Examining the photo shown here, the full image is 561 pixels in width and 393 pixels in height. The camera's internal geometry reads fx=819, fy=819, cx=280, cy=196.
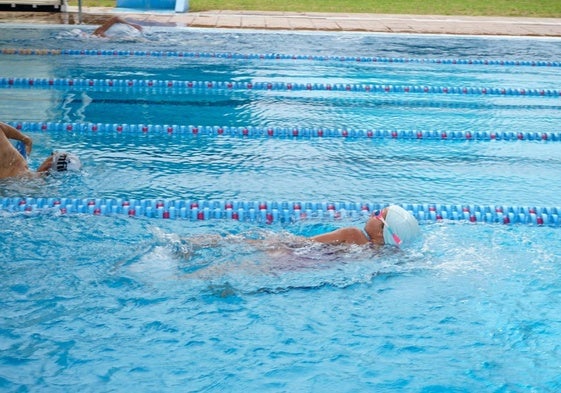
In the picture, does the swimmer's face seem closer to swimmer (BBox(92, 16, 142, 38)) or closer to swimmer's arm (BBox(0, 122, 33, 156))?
swimmer's arm (BBox(0, 122, 33, 156))

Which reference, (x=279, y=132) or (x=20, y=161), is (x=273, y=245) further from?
(x=279, y=132)

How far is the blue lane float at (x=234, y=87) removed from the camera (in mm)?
8977

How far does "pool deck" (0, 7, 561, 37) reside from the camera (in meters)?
13.8

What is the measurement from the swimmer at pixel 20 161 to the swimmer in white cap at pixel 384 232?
2122 millimetres

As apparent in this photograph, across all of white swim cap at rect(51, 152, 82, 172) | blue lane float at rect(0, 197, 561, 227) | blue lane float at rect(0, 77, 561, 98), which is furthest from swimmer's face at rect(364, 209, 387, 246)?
blue lane float at rect(0, 77, 561, 98)

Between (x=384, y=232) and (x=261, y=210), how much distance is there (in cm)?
106

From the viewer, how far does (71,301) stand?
13.2 feet

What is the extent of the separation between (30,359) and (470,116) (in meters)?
5.93

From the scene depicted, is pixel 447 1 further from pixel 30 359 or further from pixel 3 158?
pixel 30 359

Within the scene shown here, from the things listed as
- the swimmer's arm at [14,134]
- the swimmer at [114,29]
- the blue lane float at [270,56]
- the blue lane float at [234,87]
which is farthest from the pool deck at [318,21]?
the swimmer's arm at [14,134]

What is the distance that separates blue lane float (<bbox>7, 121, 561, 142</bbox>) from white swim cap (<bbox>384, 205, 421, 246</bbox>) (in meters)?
2.89

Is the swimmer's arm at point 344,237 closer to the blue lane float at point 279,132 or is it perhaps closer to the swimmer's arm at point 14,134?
the swimmer's arm at point 14,134

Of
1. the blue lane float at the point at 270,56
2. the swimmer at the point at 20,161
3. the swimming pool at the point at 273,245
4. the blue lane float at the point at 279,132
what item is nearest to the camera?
the swimming pool at the point at 273,245

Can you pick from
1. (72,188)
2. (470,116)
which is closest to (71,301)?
(72,188)
